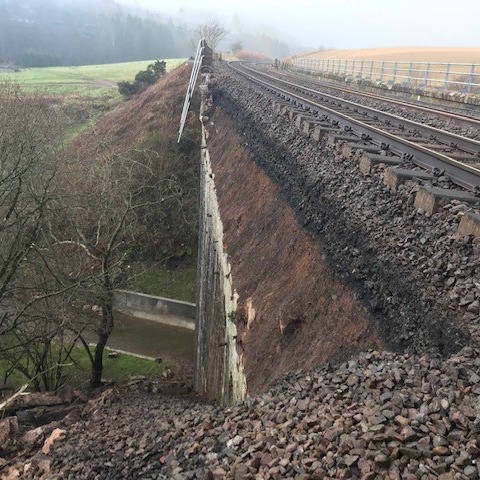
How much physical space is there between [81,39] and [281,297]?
152484 mm

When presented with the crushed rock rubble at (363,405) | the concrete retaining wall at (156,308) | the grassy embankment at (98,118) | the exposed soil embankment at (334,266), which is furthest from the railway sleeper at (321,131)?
the concrete retaining wall at (156,308)

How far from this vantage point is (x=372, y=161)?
8.57 meters

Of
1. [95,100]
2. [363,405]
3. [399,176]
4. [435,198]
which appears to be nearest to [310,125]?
[399,176]

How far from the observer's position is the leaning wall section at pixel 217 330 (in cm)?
1006

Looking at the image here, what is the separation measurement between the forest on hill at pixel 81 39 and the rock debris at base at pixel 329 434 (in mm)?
114859

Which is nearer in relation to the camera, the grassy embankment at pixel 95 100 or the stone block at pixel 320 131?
the stone block at pixel 320 131

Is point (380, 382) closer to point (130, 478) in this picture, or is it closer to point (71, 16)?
point (130, 478)

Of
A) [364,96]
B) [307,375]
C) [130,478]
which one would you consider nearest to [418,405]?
[307,375]

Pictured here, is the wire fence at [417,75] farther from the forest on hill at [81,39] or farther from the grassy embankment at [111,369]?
the forest on hill at [81,39]

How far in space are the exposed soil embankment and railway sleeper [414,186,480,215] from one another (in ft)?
0.61

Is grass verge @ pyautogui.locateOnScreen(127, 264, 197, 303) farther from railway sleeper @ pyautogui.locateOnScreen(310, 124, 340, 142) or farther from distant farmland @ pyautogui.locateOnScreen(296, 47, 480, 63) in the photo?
distant farmland @ pyautogui.locateOnScreen(296, 47, 480, 63)

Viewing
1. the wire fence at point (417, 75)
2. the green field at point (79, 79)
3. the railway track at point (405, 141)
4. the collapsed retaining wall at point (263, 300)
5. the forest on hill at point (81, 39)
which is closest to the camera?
the collapsed retaining wall at point (263, 300)

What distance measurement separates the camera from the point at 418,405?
4395mm

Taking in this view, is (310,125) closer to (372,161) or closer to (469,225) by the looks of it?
(372,161)
